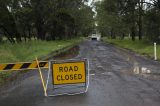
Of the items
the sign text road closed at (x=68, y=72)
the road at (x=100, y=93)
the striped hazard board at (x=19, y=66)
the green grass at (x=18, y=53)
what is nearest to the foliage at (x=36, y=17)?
the green grass at (x=18, y=53)

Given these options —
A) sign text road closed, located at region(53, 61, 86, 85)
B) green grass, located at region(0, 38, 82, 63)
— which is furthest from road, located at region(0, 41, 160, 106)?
green grass, located at region(0, 38, 82, 63)

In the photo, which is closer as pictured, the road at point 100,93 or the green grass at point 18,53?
the road at point 100,93

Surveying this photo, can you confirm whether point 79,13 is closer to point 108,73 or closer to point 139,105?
point 108,73

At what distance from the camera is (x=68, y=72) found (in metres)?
10.5

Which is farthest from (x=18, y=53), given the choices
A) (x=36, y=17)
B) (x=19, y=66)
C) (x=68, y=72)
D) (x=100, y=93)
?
(x=36, y=17)

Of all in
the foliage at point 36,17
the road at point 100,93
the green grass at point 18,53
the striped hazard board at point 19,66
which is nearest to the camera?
the road at point 100,93

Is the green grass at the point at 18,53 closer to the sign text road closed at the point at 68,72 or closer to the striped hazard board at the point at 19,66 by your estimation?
the striped hazard board at the point at 19,66

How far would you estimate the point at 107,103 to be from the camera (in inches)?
335

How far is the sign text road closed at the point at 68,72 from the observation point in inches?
409

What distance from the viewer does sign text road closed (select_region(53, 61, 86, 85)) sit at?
10383 mm

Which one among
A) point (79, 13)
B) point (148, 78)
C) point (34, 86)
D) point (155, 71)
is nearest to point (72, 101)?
point (34, 86)

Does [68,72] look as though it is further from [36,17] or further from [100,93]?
[36,17]

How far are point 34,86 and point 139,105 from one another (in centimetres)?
432

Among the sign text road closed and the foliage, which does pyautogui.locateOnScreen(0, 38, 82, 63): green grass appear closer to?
the sign text road closed
